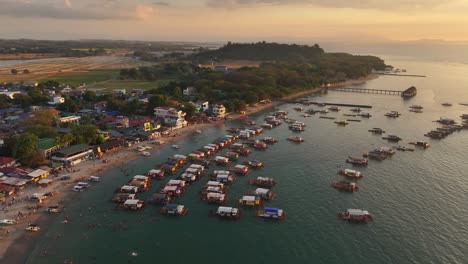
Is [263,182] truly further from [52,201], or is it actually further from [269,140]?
[52,201]

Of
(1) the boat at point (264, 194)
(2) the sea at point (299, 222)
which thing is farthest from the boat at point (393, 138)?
(1) the boat at point (264, 194)

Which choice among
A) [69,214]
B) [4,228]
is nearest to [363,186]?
[69,214]

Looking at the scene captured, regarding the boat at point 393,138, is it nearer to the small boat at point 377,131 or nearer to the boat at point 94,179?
the small boat at point 377,131

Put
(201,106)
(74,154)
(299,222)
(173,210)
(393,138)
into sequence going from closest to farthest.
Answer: (299,222) < (173,210) < (74,154) < (393,138) < (201,106)

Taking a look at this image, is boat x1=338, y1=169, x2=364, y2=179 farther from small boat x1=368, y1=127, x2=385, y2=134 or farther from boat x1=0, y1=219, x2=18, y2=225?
boat x1=0, y1=219, x2=18, y2=225

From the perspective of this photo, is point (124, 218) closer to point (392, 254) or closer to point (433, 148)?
point (392, 254)

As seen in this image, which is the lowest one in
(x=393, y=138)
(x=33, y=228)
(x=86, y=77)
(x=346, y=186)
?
(x=33, y=228)

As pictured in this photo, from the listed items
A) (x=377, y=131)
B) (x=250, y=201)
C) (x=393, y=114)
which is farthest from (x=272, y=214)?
(x=393, y=114)
